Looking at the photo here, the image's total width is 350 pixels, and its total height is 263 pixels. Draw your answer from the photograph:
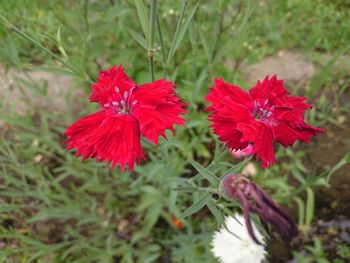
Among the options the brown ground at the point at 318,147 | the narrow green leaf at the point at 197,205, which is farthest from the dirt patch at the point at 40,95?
the narrow green leaf at the point at 197,205

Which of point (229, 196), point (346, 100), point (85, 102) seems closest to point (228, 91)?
point (229, 196)

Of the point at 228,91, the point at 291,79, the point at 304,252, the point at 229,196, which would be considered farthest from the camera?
the point at 291,79

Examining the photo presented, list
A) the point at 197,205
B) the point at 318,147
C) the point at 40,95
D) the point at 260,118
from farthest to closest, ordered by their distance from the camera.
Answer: the point at 40,95
the point at 318,147
the point at 260,118
the point at 197,205

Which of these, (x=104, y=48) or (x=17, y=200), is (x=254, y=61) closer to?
(x=104, y=48)

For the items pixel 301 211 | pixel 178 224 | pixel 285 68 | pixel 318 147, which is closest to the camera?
pixel 301 211

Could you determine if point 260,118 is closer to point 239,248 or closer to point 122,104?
point 122,104

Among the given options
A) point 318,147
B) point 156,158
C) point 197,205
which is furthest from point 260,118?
point 318,147
